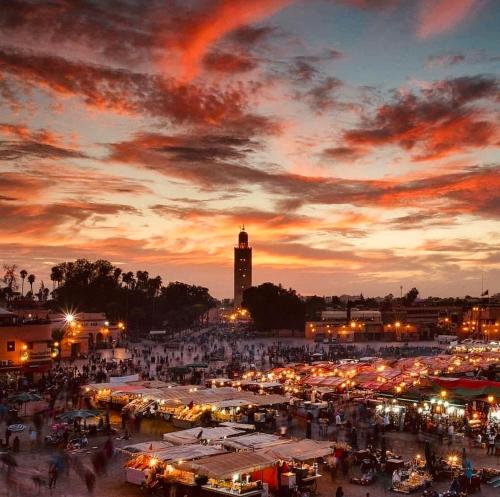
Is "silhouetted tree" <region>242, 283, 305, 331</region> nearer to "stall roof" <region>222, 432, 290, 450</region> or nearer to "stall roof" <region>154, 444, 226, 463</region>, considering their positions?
"stall roof" <region>222, 432, 290, 450</region>

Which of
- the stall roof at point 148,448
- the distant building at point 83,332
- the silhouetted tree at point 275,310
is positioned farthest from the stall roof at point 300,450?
the silhouetted tree at point 275,310

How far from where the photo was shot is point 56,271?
120 metres

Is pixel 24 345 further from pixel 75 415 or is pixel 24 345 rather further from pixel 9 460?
pixel 9 460

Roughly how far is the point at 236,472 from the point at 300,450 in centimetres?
304

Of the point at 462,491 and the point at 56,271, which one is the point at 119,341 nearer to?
the point at 56,271

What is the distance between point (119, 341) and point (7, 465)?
59691 mm

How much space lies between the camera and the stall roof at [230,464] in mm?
16422

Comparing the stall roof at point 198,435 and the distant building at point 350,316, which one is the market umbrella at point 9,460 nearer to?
the stall roof at point 198,435

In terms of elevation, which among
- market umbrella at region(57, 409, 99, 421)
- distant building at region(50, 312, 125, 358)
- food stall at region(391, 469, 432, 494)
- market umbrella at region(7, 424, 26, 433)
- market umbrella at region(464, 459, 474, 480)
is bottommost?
food stall at region(391, 469, 432, 494)

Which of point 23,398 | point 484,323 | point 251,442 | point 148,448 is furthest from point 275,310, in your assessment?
point 148,448

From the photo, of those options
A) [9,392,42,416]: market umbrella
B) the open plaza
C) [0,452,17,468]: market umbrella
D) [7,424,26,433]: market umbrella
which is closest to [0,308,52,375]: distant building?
the open plaza

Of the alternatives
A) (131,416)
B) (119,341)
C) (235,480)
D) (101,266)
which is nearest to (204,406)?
(131,416)

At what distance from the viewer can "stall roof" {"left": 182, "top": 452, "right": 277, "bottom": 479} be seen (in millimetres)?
16422

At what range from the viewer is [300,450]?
19.0 metres
